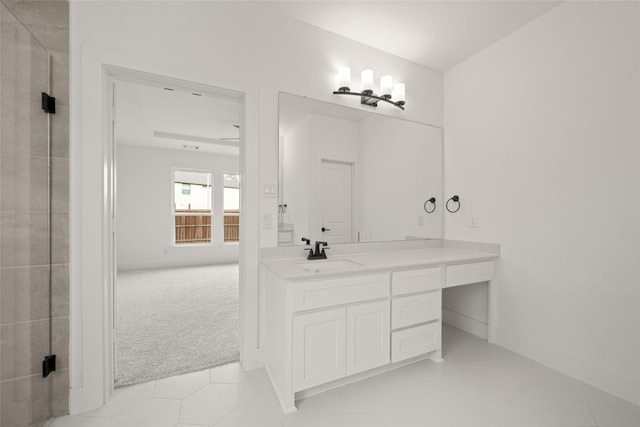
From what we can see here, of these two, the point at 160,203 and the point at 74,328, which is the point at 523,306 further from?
the point at 160,203

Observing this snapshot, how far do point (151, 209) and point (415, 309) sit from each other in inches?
226

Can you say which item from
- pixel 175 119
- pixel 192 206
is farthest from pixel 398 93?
pixel 192 206

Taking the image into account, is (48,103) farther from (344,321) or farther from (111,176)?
(344,321)

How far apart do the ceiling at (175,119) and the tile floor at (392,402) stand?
2017 mm

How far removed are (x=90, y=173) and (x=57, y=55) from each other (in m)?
0.66

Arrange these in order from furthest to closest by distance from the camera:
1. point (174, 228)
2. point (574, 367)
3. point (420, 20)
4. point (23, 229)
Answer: point (174, 228)
point (420, 20)
point (574, 367)
point (23, 229)

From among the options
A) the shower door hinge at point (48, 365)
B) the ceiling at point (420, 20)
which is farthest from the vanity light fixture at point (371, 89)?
the shower door hinge at point (48, 365)

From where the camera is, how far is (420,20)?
6.92ft

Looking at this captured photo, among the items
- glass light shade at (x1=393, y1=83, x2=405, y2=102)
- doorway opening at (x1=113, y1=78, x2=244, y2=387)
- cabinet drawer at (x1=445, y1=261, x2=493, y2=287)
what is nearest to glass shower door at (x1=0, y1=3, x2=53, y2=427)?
doorway opening at (x1=113, y1=78, x2=244, y2=387)

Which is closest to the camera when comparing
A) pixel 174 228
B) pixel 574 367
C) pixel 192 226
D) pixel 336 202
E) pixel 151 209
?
pixel 574 367

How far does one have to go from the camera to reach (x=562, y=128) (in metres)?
1.96

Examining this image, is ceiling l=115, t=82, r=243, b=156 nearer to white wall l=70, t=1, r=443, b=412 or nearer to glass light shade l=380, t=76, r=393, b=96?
white wall l=70, t=1, r=443, b=412

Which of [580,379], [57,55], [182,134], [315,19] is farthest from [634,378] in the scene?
[182,134]

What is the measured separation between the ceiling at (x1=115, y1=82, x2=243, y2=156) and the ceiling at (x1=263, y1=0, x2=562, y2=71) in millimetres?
948
